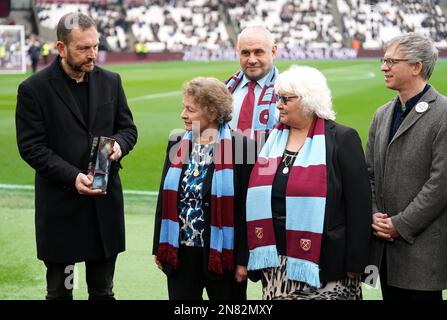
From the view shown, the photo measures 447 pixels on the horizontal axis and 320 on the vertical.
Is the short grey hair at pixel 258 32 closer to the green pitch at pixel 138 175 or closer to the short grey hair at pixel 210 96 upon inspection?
the short grey hair at pixel 210 96

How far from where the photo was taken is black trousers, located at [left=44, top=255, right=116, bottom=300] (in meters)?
3.99

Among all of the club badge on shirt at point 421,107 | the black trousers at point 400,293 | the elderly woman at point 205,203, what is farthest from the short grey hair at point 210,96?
the black trousers at point 400,293

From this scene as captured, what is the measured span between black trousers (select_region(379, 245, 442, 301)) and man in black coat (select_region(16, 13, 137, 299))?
1368 mm

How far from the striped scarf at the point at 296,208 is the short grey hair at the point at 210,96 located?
29cm

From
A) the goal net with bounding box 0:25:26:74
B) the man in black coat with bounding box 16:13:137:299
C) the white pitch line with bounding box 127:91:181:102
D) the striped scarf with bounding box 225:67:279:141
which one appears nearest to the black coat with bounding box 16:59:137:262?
the man in black coat with bounding box 16:13:137:299

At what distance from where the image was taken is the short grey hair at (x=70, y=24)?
3.87 metres

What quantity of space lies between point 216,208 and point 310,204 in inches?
18.1

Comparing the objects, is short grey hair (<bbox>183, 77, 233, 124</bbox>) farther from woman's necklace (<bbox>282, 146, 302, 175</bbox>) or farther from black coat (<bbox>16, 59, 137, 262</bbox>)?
black coat (<bbox>16, 59, 137, 262</bbox>)

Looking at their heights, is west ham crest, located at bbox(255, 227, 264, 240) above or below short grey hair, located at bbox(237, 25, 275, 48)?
below

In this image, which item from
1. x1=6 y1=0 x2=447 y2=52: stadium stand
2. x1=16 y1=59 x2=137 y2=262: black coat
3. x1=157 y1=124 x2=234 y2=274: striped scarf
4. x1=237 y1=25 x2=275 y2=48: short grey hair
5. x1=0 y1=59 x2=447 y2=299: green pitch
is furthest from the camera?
x1=6 y1=0 x2=447 y2=52: stadium stand

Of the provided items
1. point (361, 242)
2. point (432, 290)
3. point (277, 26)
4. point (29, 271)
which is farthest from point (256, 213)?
point (277, 26)

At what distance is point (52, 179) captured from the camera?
12.6ft

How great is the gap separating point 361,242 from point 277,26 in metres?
43.2
